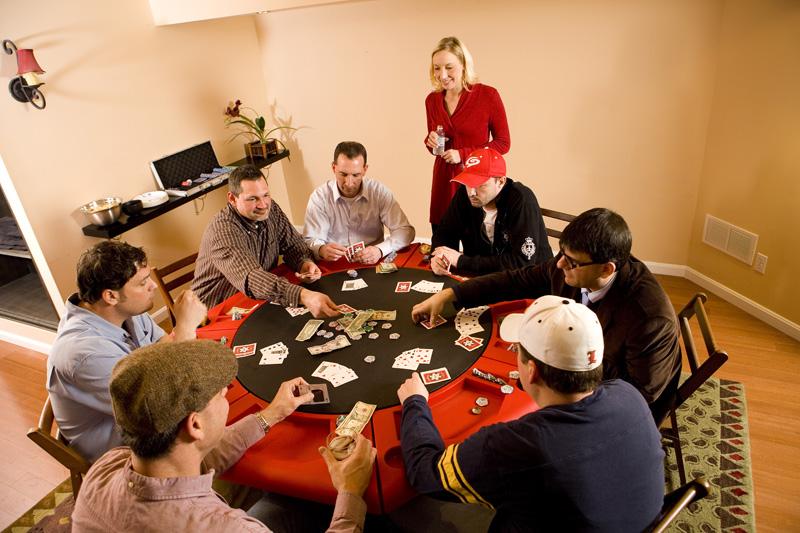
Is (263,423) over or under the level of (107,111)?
under

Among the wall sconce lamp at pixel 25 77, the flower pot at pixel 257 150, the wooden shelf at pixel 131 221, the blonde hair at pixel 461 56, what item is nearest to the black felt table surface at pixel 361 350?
the blonde hair at pixel 461 56

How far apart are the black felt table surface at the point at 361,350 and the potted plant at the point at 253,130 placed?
2.72 meters

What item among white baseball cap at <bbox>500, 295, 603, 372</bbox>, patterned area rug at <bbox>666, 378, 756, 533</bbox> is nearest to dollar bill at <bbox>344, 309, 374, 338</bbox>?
white baseball cap at <bbox>500, 295, 603, 372</bbox>

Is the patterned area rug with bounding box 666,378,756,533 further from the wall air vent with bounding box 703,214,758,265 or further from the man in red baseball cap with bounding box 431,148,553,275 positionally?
the man in red baseball cap with bounding box 431,148,553,275

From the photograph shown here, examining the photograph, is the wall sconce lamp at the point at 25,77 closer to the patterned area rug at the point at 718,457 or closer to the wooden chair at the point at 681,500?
the wooden chair at the point at 681,500

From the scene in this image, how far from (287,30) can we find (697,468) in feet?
15.4

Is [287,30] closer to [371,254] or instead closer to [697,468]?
[371,254]

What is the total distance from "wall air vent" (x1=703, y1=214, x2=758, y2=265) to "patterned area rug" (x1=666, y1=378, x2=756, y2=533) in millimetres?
1098

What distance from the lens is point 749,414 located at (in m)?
2.83

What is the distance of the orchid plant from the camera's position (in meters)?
4.71

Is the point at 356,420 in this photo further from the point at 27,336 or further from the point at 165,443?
the point at 27,336

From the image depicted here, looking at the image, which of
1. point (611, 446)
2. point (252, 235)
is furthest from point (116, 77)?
point (611, 446)

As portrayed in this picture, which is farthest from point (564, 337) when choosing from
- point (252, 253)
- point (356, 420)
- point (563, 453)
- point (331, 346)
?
point (252, 253)

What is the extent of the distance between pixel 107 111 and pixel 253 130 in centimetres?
146
